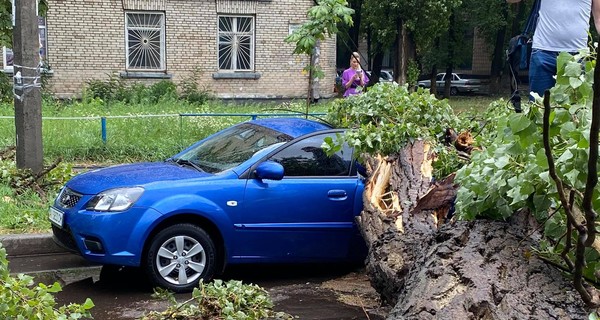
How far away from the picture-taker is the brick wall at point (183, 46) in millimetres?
21250

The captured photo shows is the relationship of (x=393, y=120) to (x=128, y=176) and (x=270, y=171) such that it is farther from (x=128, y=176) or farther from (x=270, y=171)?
(x=128, y=176)

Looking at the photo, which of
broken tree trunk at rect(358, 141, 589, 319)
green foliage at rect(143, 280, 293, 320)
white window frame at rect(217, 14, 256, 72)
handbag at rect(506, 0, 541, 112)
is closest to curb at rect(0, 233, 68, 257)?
green foliage at rect(143, 280, 293, 320)

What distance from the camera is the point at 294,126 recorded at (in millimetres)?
7672

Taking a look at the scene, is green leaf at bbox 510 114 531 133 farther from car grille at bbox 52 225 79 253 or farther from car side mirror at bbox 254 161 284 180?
car grille at bbox 52 225 79 253

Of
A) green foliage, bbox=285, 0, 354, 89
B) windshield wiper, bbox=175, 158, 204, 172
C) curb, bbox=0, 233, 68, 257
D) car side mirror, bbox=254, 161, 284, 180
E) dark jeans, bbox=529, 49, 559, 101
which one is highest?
green foliage, bbox=285, 0, 354, 89

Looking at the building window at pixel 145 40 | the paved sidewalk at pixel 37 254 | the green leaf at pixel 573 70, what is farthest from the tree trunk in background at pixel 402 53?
the green leaf at pixel 573 70

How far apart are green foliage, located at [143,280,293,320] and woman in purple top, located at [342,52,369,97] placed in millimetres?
7774

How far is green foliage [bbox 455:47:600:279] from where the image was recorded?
3.04 metres

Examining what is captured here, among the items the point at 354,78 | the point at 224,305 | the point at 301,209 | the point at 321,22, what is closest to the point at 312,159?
the point at 301,209

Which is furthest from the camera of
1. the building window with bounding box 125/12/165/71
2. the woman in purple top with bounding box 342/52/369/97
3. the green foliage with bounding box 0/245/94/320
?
the building window with bounding box 125/12/165/71

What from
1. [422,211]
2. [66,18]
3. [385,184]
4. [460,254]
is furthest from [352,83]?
[66,18]

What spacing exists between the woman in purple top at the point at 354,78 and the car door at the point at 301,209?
5609 mm

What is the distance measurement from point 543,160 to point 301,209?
13.1 ft

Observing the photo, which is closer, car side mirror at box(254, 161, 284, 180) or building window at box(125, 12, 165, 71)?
car side mirror at box(254, 161, 284, 180)
